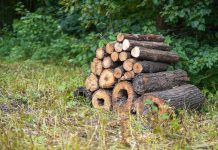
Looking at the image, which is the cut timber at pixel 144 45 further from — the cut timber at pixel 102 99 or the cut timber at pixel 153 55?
the cut timber at pixel 102 99

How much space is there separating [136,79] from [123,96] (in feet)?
1.25

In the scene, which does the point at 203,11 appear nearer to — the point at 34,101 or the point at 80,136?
the point at 34,101

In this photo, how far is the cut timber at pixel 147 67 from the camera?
5539 millimetres

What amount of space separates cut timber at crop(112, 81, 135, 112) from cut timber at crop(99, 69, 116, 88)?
104 millimetres

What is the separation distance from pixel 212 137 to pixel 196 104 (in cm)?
128

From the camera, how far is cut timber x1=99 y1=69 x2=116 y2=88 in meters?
5.80

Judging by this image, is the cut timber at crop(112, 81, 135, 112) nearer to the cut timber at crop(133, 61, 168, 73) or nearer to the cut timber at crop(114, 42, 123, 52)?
the cut timber at crop(133, 61, 168, 73)

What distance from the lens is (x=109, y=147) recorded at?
3.94 meters

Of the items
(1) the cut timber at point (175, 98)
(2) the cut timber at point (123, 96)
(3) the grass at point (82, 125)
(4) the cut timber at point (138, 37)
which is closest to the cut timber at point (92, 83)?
(3) the grass at point (82, 125)

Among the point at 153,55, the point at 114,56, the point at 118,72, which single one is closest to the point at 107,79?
Answer: the point at 118,72

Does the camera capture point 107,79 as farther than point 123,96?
Yes

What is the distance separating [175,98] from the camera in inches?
209

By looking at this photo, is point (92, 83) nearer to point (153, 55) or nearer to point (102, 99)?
point (102, 99)

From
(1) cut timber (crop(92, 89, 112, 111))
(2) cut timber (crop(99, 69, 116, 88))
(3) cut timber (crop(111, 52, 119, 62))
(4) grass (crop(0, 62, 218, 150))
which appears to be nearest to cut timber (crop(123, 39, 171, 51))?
(3) cut timber (crop(111, 52, 119, 62))
